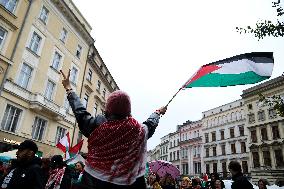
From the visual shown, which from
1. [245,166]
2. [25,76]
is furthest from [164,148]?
[25,76]

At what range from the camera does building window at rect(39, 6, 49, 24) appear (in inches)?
856

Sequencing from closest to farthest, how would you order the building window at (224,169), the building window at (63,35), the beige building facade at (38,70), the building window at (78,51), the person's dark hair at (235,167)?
the person's dark hair at (235,167)
the beige building facade at (38,70)
the building window at (63,35)
the building window at (78,51)
the building window at (224,169)

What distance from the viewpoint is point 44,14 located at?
22.4m

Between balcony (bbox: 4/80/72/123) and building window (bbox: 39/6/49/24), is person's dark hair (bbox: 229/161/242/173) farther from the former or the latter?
building window (bbox: 39/6/49/24)

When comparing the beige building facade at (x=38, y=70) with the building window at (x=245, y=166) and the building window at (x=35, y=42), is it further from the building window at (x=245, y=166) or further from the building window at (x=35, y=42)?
the building window at (x=245, y=166)

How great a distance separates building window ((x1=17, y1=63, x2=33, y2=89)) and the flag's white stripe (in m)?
17.0

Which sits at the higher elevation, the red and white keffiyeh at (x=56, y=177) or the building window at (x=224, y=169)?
the building window at (x=224, y=169)

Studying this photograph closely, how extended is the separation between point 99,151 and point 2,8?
1888cm

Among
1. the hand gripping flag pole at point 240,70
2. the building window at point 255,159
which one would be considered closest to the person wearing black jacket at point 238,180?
the hand gripping flag pole at point 240,70

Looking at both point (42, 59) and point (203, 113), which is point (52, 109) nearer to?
point (42, 59)

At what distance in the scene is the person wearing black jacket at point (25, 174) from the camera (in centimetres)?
360

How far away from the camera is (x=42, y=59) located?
21.2 meters

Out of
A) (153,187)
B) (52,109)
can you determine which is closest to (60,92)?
(52,109)

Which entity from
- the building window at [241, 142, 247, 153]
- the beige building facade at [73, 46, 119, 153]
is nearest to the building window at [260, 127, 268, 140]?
the building window at [241, 142, 247, 153]
